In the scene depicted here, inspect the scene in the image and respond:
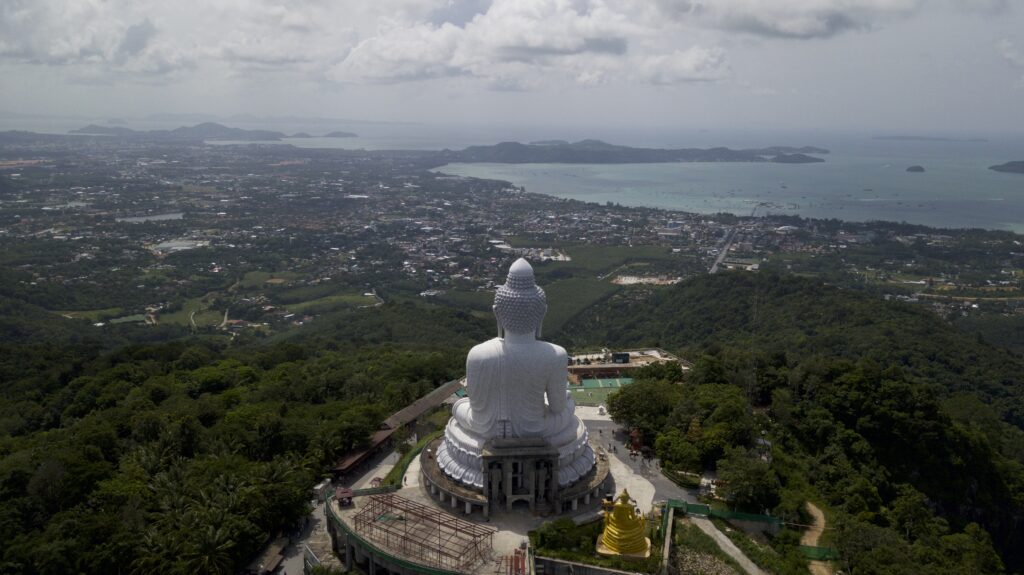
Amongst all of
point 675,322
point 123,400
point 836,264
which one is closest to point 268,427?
point 123,400

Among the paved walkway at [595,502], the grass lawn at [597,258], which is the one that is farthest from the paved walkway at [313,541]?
the grass lawn at [597,258]

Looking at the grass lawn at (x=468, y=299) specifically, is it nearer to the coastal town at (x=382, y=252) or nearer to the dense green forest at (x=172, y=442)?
the coastal town at (x=382, y=252)

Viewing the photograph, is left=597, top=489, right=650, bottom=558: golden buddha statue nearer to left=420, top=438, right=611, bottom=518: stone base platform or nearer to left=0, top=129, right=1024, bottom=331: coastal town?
left=420, top=438, right=611, bottom=518: stone base platform

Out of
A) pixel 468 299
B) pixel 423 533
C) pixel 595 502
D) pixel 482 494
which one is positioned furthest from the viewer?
pixel 468 299

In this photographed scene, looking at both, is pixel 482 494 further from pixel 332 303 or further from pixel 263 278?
pixel 263 278

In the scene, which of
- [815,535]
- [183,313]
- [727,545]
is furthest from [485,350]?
[183,313]

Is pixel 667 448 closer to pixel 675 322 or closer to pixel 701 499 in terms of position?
pixel 701 499
